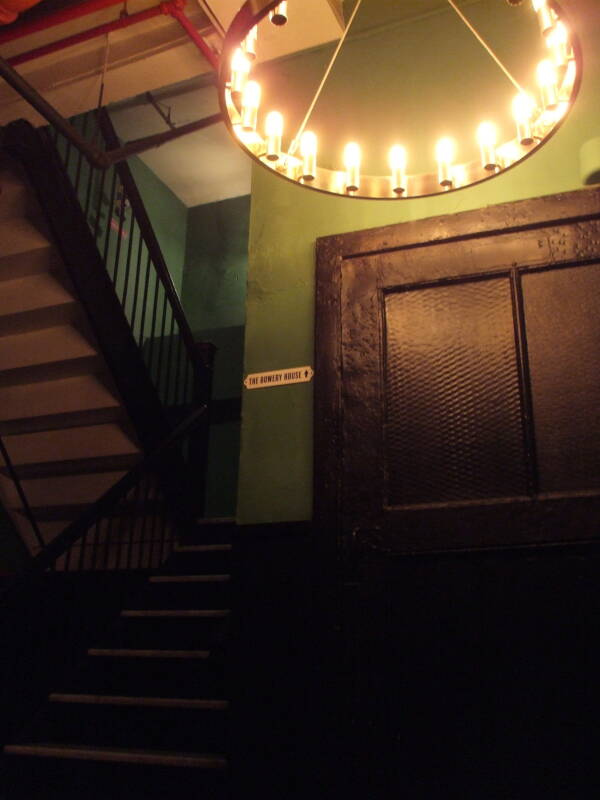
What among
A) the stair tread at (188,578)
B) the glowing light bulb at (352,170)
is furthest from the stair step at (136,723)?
the glowing light bulb at (352,170)

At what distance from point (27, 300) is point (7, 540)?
2.02m

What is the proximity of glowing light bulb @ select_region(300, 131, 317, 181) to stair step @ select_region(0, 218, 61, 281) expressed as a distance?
9.27ft

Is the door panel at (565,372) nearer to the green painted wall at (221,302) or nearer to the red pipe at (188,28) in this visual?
the red pipe at (188,28)

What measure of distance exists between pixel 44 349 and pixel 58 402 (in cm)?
41

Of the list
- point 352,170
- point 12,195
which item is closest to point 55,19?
point 12,195

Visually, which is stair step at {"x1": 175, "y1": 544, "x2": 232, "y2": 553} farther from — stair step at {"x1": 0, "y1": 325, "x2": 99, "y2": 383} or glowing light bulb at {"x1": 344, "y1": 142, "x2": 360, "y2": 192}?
glowing light bulb at {"x1": 344, "y1": 142, "x2": 360, "y2": 192}

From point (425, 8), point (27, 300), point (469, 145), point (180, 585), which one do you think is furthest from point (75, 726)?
point (425, 8)

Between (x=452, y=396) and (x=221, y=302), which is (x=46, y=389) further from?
(x=452, y=396)

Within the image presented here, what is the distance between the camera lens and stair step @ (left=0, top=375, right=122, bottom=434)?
496cm

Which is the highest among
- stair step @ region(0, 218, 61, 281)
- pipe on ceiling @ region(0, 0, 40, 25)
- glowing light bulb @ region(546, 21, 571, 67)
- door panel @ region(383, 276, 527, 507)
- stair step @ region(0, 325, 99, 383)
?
pipe on ceiling @ region(0, 0, 40, 25)

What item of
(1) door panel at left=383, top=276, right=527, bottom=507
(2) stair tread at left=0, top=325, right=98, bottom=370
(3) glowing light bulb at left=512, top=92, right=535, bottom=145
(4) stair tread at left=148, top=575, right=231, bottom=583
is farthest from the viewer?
(2) stair tread at left=0, top=325, right=98, bottom=370

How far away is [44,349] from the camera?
16.0 ft

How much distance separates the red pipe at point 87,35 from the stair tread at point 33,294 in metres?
1.36

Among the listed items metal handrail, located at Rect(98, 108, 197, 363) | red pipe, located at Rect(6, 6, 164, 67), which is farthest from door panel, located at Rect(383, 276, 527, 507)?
metal handrail, located at Rect(98, 108, 197, 363)
